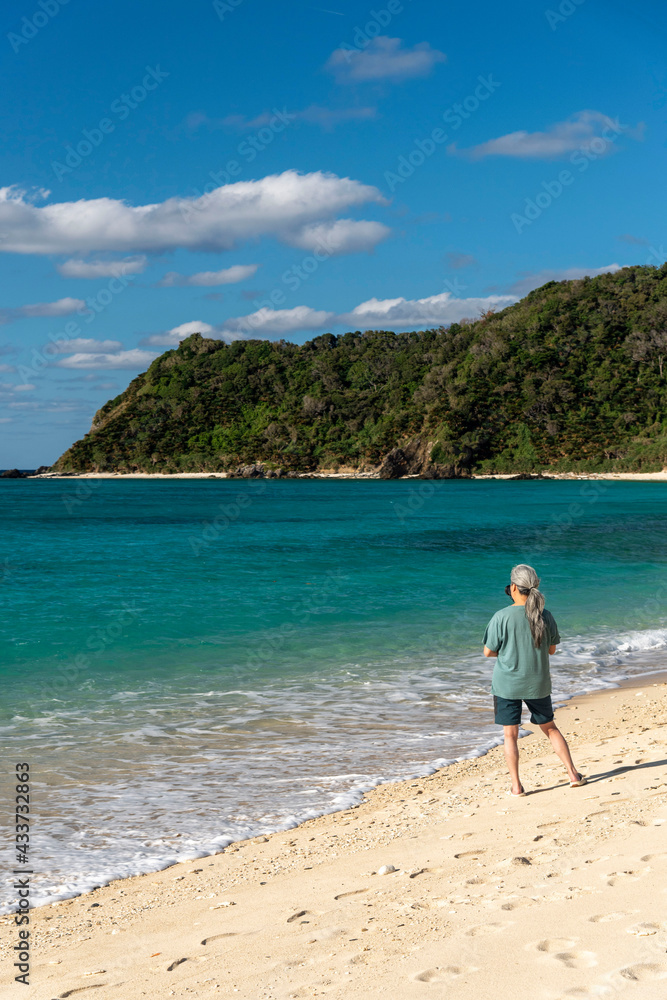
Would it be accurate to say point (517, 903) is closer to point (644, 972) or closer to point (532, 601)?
point (644, 972)

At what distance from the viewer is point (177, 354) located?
7028 inches

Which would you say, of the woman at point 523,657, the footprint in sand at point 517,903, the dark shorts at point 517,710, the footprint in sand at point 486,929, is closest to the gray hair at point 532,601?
the woman at point 523,657

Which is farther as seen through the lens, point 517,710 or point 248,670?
point 248,670

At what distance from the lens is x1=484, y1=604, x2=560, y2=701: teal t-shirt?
5723 mm

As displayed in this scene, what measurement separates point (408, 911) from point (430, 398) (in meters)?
129

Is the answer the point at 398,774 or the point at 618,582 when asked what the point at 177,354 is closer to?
the point at 618,582

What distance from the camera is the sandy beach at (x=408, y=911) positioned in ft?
10.2

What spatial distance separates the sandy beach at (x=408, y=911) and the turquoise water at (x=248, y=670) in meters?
0.63

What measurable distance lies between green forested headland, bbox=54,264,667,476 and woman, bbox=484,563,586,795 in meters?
109

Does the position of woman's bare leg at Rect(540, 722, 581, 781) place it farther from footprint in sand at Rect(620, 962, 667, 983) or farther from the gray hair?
footprint in sand at Rect(620, 962, 667, 983)

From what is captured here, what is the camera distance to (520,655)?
573 centimetres

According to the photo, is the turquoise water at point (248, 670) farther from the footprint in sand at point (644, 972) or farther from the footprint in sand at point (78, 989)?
Answer: the footprint in sand at point (644, 972)

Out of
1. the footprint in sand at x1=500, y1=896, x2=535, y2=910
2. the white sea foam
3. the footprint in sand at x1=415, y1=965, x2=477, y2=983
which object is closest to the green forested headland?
the white sea foam

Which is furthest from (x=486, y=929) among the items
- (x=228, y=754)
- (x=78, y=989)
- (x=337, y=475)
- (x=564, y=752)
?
(x=337, y=475)
